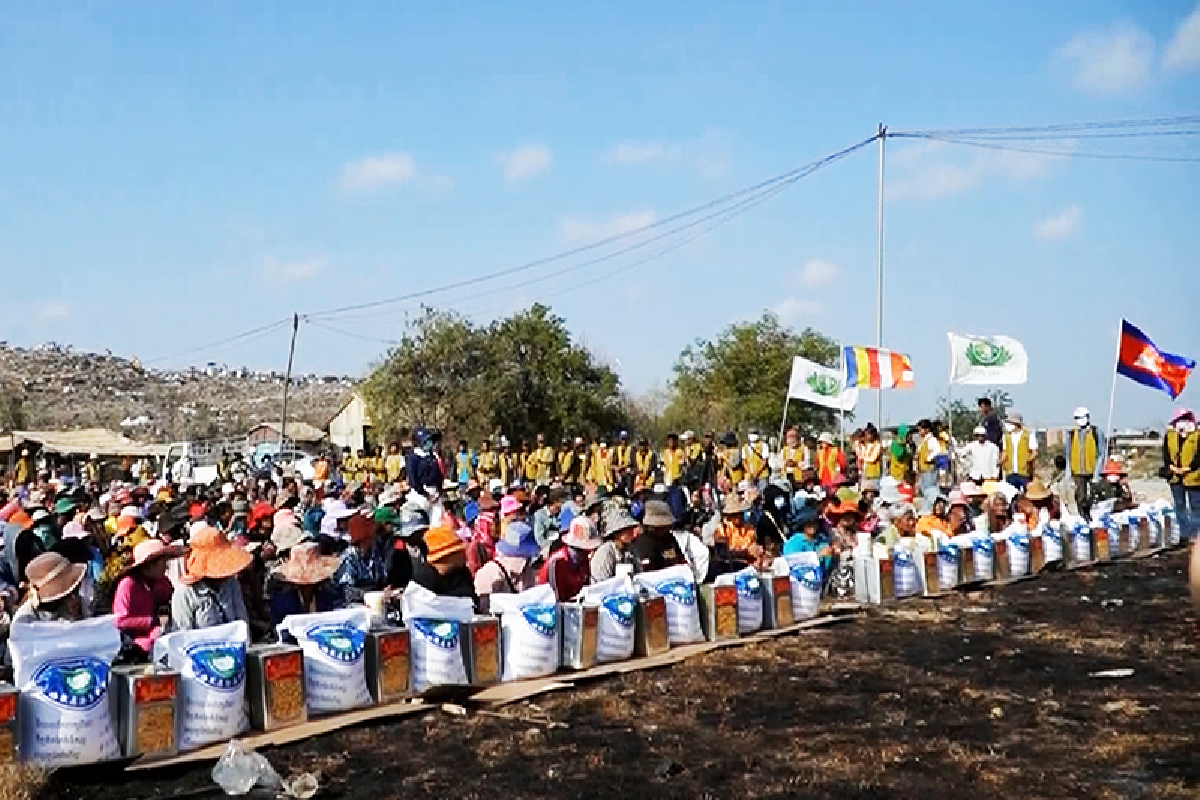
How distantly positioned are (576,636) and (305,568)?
1.74 metres

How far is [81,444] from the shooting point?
38750mm

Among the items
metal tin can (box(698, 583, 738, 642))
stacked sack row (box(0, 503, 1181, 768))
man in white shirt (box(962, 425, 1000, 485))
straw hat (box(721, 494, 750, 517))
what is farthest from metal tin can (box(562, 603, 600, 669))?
man in white shirt (box(962, 425, 1000, 485))

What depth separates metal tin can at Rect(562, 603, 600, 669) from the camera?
840 cm

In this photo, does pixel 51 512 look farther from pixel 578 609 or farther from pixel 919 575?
pixel 919 575

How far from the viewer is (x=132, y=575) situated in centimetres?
714

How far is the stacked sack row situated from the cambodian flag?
406 inches

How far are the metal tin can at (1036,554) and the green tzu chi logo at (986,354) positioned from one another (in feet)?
20.5

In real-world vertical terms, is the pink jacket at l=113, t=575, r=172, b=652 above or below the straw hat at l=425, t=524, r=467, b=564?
below

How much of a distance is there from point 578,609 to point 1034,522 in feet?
26.0

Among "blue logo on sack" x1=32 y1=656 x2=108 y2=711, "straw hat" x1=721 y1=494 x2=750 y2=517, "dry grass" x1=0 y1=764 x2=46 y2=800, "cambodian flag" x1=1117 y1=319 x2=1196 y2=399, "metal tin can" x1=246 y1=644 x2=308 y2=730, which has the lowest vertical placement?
"dry grass" x1=0 y1=764 x2=46 y2=800

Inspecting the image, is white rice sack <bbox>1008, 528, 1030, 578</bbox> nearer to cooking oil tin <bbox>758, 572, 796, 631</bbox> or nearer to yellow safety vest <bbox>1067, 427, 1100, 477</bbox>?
yellow safety vest <bbox>1067, 427, 1100, 477</bbox>

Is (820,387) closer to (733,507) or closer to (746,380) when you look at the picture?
(733,507)

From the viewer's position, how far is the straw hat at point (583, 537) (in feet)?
30.8

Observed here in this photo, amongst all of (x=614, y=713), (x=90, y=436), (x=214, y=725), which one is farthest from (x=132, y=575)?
(x=90, y=436)
